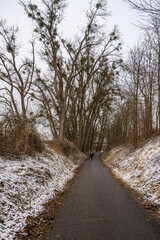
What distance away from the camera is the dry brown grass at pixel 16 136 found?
23.6 ft

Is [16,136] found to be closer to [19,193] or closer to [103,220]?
[19,193]

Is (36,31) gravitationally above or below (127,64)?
above

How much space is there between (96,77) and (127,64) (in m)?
11.0

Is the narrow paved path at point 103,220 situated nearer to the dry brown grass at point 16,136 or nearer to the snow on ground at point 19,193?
the snow on ground at point 19,193

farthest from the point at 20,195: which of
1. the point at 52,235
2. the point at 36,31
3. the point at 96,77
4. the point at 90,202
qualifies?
the point at 96,77

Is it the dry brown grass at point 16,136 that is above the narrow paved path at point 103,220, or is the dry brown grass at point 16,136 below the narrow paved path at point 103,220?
above

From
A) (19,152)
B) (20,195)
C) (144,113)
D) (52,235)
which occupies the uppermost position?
(144,113)

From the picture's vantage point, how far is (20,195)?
4.74 meters

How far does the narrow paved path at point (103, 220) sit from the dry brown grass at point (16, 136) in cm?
344

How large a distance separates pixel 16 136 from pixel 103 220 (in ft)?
17.5

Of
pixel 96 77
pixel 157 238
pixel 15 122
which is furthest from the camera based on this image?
pixel 96 77

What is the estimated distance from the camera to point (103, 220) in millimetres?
4070

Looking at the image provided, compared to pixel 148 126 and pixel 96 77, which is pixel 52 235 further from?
pixel 96 77

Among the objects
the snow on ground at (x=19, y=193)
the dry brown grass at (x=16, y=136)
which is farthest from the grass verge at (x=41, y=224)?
the dry brown grass at (x=16, y=136)
